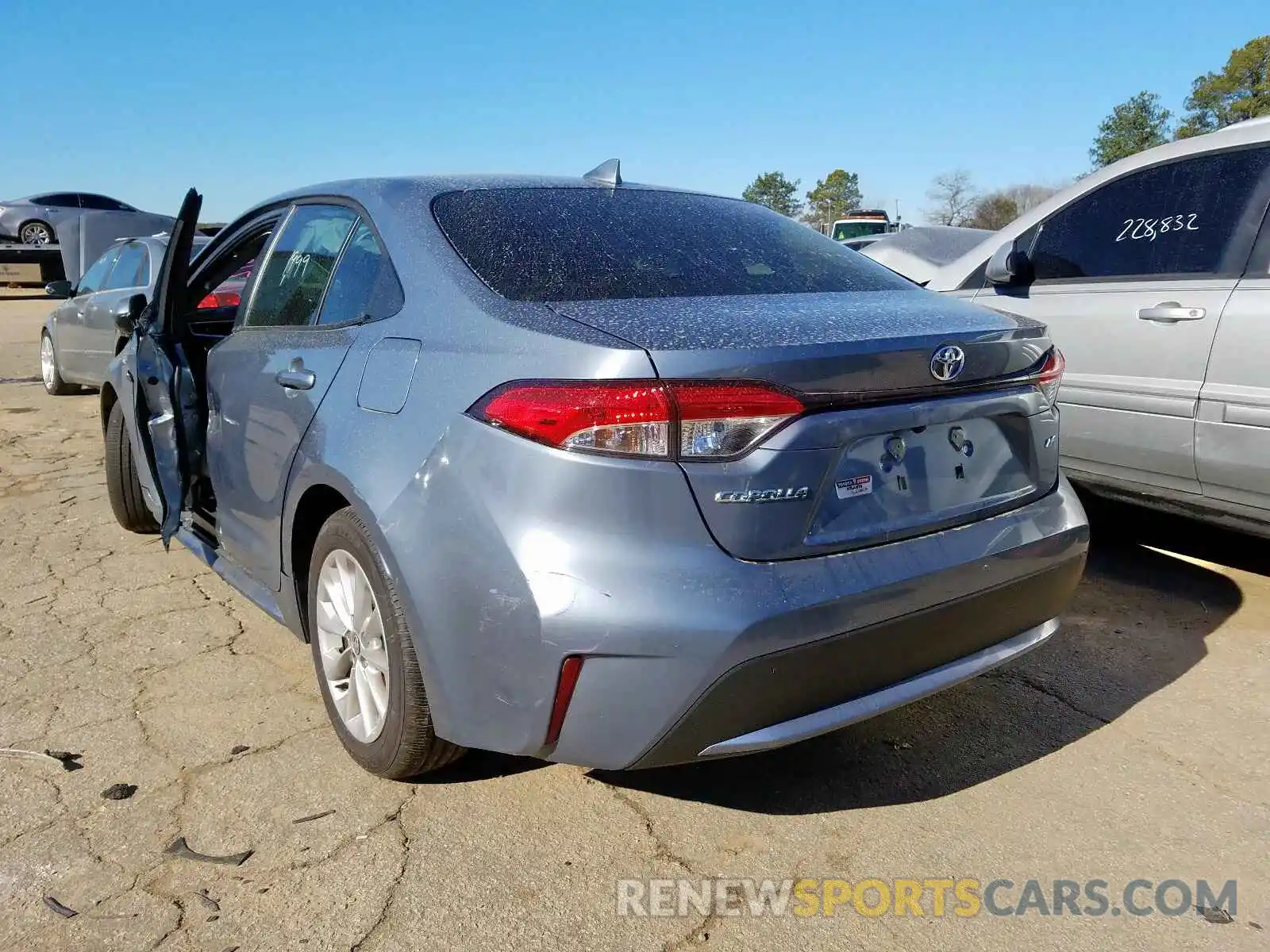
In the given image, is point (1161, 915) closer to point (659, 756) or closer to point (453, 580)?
point (659, 756)

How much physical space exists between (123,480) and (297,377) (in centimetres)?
230

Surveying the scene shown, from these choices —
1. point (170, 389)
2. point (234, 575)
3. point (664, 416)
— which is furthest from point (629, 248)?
point (170, 389)

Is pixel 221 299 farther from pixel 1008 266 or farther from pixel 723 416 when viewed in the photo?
pixel 723 416

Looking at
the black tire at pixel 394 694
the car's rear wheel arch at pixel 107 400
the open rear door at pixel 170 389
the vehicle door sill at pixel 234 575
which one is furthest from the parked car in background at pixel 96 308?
the black tire at pixel 394 694

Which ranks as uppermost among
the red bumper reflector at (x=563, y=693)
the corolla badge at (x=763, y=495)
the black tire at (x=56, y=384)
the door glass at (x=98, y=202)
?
the corolla badge at (x=763, y=495)

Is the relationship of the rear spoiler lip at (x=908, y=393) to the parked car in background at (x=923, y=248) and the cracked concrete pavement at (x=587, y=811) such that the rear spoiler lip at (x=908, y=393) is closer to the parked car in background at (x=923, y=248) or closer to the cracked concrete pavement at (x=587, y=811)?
the cracked concrete pavement at (x=587, y=811)

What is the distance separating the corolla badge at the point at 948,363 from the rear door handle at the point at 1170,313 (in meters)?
1.99

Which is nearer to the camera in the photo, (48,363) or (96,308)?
(96,308)

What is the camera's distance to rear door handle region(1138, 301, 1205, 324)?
3.77 meters

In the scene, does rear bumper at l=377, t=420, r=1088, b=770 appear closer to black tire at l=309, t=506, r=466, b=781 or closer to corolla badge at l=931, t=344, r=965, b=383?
black tire at l=309, t=506, r=466, b=781

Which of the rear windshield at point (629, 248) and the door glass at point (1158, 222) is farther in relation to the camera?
the door glass at point (1158, 222)

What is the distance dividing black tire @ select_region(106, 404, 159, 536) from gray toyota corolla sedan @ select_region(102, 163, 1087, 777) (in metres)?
1.92

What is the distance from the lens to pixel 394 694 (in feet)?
7.99

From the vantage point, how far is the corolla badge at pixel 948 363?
2.27m
